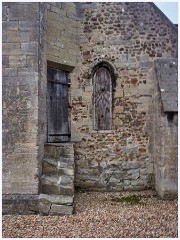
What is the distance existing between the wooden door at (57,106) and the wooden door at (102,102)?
839 mm

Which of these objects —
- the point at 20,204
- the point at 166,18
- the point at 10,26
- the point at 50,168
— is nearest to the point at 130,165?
the point at 50,168

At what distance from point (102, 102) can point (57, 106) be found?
1.28 m

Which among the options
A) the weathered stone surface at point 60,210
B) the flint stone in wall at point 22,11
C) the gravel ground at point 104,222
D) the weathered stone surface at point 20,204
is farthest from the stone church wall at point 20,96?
the gravel ground at point 104,222

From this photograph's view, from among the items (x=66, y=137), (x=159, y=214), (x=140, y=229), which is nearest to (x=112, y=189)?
(x=66, y=137)

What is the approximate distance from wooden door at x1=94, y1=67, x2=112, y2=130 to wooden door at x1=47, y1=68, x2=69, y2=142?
33.0 inches

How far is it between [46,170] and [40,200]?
28.4 inches

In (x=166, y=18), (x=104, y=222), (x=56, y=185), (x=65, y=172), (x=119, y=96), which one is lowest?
(x=104, y=222)

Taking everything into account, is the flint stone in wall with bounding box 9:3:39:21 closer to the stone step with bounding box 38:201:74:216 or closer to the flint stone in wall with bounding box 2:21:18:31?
the flint stone in wall with bounding box 2:21:18:31

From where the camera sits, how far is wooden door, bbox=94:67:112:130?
9164 mm

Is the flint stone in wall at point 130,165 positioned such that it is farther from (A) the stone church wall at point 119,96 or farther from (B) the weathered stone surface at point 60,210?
(B) the weathered stone surface at point 60,210

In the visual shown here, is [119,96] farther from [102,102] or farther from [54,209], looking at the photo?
[54,209]

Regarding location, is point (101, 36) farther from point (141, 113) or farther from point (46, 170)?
point (46, 170)

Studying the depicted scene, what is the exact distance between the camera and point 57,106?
28.9ft

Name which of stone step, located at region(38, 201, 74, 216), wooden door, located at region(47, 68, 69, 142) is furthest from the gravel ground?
wooden door, located at region(47, 68, 69, 142)
